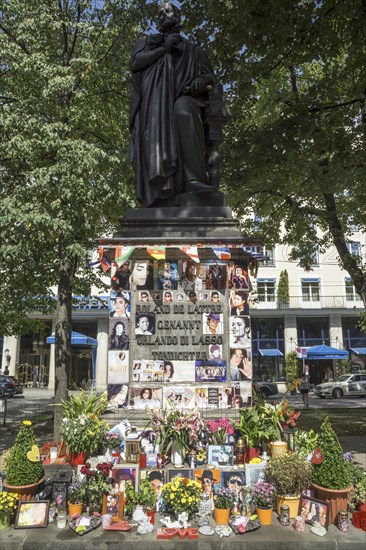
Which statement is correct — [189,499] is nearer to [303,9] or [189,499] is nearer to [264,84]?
[303,9]

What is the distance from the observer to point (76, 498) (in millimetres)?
4926

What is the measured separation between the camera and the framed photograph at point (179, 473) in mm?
5203

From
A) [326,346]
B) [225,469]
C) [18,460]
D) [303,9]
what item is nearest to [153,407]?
[225,469]

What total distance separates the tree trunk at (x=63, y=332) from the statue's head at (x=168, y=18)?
22.9 ft

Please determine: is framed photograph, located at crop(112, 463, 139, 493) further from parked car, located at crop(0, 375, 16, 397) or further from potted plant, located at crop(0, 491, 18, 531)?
parked car, located at crop(0, 375, 16, 397)

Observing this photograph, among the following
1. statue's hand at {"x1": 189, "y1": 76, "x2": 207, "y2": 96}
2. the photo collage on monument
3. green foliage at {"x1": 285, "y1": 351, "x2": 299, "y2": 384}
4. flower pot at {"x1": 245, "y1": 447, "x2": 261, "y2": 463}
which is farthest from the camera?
green foliage at {"x1": 285, "y1": 351, "x2": 299, "y2": 384}

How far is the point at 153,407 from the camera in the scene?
6.08 metres

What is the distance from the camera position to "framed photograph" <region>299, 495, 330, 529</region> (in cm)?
464

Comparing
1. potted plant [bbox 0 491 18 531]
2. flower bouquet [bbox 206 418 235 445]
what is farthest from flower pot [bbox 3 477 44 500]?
flower bouquet [bbox 206 418 235 445]

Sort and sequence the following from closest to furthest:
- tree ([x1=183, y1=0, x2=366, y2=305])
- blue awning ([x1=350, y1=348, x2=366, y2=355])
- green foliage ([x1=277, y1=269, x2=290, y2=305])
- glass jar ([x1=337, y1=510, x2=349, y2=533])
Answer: glass jar ([x1=337, y1=510, x2=349, y2=533]) < tree ([x1=183, y1=0, x2=366, y2=305]) < blue awning ([x1=350, y1=348, x2=366, y2=355]) < green foliage ([x1=277, y1=269, x2=290, y2=305])

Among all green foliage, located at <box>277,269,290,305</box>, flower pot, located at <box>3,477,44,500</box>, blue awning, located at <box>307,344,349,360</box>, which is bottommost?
flower pot, located at <box>3,477,44,500</box>

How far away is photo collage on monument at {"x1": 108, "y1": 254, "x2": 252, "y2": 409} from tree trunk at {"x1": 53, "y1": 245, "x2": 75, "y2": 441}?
6.84 meters

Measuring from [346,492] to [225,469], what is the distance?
4.28 ft

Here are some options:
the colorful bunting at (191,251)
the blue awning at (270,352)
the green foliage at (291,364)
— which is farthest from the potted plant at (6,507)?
the blue awning at (270,352)
